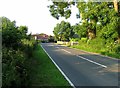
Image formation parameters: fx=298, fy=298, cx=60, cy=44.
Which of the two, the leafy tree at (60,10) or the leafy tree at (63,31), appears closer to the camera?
the leafy tree at (60,10)

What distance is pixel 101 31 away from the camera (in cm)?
4175

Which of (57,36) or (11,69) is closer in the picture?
(11,69)

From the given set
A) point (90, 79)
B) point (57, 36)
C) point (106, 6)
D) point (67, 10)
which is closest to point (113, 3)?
point (106, 6)

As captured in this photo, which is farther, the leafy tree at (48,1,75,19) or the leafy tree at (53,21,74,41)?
the leafy tree at (53,21,74,41)

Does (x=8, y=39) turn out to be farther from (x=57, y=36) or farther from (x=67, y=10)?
(x=57, y=36)

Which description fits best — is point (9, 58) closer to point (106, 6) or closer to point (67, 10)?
point (106, 6)

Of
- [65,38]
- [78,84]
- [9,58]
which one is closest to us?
[9,58]

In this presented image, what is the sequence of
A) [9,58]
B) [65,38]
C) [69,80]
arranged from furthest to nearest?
[65,38] → [69,80] → [9,58]

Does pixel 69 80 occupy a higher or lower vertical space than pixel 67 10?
lower

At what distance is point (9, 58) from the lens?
35.8 ft

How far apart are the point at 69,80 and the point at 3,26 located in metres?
4.42

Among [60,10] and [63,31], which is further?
[63,31]

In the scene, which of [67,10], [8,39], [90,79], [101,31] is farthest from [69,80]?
[67,10]

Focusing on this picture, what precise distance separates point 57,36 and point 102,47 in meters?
95.8
